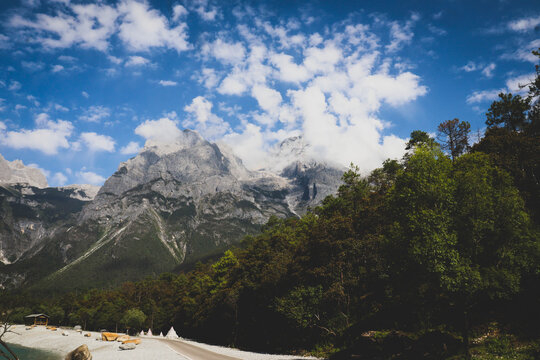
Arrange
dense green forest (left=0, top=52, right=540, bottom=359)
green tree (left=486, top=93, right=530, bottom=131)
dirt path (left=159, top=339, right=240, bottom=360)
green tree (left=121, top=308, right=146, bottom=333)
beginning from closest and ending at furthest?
dense green forest (left=0, top=52, right=540, bottom=359)
dirt path (left=159, top=339, right=240, bottom=360)
green tree (left=486, top=93, right=530, bottom=131)
green tree (left=121, top=308, right=146, bottom=333)

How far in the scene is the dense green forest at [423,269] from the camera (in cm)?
2145

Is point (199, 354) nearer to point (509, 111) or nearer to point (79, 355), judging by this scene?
point (79, 355)

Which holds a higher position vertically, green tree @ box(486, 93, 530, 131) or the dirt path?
green tree @ box(486, 93, 530, 131)

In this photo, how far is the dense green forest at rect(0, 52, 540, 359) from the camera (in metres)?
21.5

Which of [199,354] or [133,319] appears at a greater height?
[199,354]

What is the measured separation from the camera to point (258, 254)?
59.6m

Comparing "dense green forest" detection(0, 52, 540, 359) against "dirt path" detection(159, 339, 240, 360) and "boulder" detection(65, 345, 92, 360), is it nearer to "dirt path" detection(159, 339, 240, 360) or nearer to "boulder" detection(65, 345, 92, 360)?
"boulder" detection(65, 345, 92, 360)

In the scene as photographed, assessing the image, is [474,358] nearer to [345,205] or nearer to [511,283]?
[511,283]

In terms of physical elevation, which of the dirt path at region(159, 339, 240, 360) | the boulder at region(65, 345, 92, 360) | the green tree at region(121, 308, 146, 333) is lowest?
the green tree at region(121, 308, 146, 333)

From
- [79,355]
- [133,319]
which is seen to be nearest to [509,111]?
[79,355]

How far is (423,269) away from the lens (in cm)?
2294

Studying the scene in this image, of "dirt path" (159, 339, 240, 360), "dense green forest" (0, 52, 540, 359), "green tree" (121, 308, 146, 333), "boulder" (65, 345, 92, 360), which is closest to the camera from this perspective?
"boulder" (65, 345, 92, 360)

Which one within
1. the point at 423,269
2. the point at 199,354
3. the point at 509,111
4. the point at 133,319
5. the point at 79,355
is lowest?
the point at 133,319

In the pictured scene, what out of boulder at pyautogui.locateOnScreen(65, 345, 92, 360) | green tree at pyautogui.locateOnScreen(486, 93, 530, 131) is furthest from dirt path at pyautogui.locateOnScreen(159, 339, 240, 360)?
green tree at pyautogui.locateOnScreen(486, 93, 530, 131)
